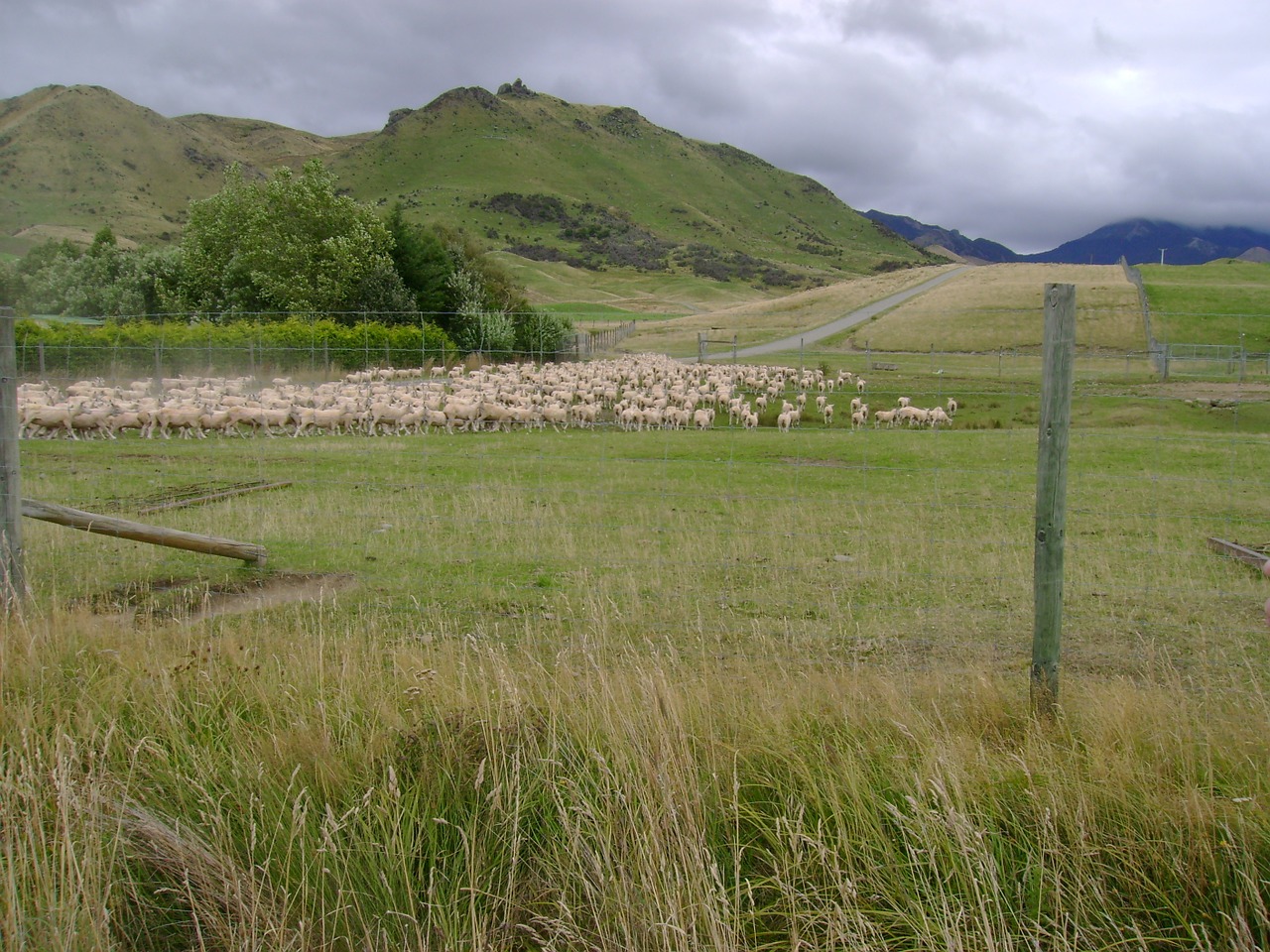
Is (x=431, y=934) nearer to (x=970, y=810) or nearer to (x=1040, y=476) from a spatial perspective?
(x=970, y=810)

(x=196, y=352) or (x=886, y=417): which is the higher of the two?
(x=196, y=352)

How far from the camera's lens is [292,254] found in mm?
50531

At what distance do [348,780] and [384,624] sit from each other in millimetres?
3219

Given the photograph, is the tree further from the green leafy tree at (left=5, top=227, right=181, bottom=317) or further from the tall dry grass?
the tall dry grass

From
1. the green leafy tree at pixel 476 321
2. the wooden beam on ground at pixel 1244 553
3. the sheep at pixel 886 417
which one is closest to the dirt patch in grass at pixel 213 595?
the wooden beam on ground at pixel 1244 553

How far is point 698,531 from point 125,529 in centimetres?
638

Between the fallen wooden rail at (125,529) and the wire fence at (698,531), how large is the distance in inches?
26.0

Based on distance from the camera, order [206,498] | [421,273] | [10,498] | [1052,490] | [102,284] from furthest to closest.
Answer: [102,284]
[421,273]
[206,498]
[10,498]
[1052,490]

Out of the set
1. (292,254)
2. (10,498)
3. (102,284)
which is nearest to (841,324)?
(292,254)

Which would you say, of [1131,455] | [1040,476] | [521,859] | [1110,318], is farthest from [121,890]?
[1110,318]

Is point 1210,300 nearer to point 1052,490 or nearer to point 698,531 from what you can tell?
point 698,531

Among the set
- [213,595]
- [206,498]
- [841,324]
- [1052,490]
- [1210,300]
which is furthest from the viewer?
[1210,300]

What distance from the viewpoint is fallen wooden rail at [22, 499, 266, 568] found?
7.02m

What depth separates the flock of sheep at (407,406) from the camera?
878 inches
